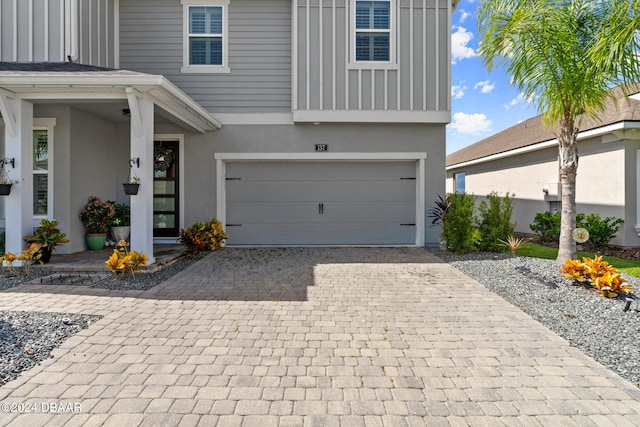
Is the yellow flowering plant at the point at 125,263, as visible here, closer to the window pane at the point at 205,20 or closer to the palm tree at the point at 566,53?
the window pane at the point at 205,20

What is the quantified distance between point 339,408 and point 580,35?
681 centimetres

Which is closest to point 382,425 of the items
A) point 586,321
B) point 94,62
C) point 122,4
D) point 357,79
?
point 586,321

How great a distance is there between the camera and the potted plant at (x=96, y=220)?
23.7 feet

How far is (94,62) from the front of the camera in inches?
297

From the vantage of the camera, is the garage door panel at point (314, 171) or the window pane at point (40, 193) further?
the garage door panel at point (314, 171)

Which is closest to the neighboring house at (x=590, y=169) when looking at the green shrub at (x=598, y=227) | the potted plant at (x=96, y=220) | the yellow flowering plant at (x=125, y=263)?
the green shrub at (x=598, y=227)

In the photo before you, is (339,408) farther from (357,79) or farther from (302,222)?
(357,79)

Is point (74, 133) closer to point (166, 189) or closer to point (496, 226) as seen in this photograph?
point (166, 189)

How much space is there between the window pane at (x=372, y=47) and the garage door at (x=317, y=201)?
97.0 inches

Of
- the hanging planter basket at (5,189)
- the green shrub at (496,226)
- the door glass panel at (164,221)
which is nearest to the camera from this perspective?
the hanging planter basket at (5,189)

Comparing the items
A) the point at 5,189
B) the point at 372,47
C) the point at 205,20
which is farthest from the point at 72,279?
the point at 372,47

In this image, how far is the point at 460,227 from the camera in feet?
24.4

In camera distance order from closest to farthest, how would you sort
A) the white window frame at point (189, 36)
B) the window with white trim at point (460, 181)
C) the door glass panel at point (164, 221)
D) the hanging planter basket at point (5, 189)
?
the hanging planter basket at point (5, 189)
the white window frame at point (189, 36)
the door glass panel at point (164, 221)
the window with white trim at point (460, 181)

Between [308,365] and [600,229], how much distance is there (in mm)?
8440
